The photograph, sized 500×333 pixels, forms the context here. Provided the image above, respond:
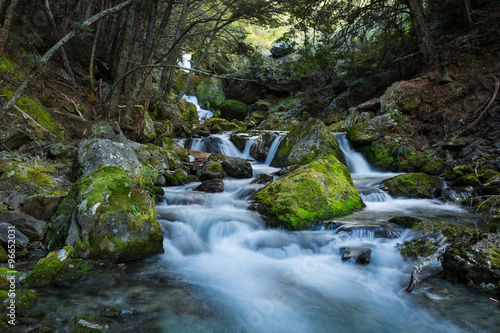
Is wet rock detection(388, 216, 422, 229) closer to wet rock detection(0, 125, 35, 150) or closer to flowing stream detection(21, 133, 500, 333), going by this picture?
flowing stream detection(21, 133, 500, 333)

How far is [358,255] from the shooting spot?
4121 millimetres

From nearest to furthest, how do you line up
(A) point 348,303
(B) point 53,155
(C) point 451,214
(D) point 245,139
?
(A) point 348,303 → (C) point 451,214 → (B) point 53,155 → (D) point 245,139

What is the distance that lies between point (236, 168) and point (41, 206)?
5.98 meters

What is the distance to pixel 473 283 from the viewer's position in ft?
10.0

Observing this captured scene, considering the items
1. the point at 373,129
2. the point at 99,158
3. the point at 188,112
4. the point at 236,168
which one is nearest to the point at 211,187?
the point at 236,168

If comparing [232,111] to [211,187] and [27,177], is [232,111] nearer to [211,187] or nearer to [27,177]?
[211,187]

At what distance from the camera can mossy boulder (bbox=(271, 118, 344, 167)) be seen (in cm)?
967

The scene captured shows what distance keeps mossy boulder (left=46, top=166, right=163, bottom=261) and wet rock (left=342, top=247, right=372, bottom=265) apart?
302 centimetres

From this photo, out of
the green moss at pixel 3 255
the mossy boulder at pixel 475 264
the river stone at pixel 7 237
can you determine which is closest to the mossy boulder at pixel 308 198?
the mossy boulder at pixel 475 264

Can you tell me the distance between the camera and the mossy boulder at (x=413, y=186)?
7.08 m

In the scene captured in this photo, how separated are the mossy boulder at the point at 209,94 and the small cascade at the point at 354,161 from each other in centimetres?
1588

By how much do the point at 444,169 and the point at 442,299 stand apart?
6.67 m

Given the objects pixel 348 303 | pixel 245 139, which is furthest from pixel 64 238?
pixel 245 139

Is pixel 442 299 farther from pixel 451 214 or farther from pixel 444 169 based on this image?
pixel 444 169
